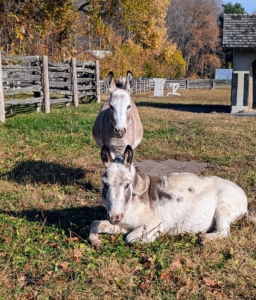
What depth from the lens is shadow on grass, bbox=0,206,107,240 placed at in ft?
18.7

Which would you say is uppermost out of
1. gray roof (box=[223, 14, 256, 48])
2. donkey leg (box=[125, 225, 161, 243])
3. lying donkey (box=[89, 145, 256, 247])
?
gray roof (box=[223, 14, 256, 48])

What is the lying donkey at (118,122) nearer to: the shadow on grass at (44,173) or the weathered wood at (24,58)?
the shadow on grass at (44,173)

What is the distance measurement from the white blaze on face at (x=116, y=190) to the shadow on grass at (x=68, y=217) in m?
0.79

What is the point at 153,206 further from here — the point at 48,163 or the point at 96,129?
the point at 48,163

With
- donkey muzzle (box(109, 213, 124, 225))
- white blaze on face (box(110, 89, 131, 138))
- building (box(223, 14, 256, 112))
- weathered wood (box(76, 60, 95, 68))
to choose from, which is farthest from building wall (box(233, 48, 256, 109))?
donkey muzzle (box(109, 213, 124, 225))

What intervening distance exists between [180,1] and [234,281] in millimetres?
78937

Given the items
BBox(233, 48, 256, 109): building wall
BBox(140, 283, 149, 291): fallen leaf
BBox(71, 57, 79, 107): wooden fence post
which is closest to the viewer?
BBox(140, 283, 149, 291): fallen leaf

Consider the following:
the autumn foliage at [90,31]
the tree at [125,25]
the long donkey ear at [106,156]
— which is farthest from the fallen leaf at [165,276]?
the tree at [125,25]

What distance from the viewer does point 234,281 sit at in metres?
4.32

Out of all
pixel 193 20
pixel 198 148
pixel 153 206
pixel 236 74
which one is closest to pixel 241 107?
pixel 236 74

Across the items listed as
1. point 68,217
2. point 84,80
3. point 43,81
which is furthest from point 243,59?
point 68,217

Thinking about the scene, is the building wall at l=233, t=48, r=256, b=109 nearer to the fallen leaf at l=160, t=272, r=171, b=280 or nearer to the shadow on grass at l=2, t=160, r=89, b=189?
the shadow on grass at l=2, t=160, r=89, b=189

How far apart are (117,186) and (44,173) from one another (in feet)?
12.6

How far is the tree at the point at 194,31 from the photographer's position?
250 ft
